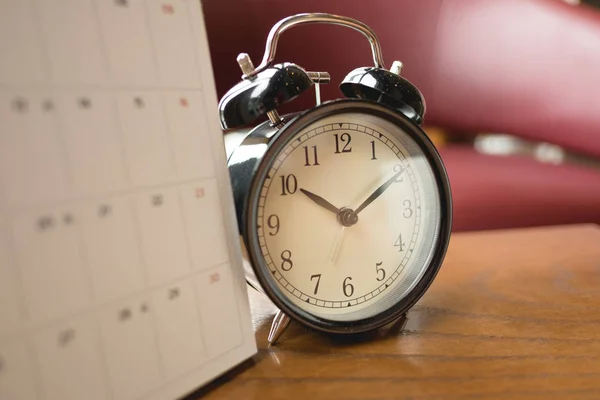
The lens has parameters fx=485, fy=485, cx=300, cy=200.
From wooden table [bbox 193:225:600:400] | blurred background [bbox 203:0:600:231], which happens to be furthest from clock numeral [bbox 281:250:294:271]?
blurred background [bbox 203:0:600:231]

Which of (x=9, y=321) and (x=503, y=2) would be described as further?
(x=503, y=2)

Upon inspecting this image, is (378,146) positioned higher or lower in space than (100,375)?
higher

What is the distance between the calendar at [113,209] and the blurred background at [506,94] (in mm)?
733

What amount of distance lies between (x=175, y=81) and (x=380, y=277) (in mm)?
363

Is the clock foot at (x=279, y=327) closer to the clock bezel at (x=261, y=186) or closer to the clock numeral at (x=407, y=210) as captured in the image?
the clock bezel at (x=261, y=186)

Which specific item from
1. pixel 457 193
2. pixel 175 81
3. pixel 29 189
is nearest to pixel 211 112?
pixel 175 81

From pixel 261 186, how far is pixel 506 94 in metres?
0.97

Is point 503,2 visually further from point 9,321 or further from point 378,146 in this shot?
point 9,321

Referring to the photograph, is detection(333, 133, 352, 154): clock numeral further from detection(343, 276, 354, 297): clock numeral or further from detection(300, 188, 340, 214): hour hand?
detection(343, 276, 354, 297): clock numeral

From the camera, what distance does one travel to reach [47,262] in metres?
0.41

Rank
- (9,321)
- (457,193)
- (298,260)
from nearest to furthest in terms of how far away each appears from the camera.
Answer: (9,321), (298,260), (457,193)

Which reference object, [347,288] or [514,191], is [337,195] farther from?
[514,191]

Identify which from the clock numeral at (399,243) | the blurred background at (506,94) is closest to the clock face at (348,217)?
the clock numeral at (399,243)

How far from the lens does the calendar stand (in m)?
0.40
